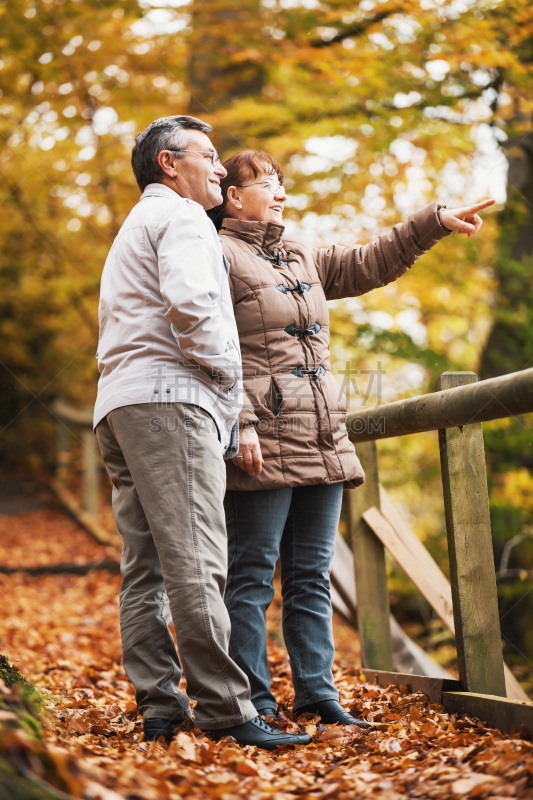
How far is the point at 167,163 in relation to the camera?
2.33 meters

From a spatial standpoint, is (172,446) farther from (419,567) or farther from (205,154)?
(419,567)

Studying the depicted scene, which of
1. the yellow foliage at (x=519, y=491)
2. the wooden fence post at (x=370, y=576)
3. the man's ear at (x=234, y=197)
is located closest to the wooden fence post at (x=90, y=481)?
the yellow foliage at (x=519, y=491)

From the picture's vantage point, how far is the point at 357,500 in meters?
3.25

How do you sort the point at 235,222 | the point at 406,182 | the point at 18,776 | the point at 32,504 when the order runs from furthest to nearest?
the point at 32,504
the point at 406,182
the point at 235,222
the point at 18,776

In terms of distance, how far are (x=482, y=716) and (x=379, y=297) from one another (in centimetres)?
575

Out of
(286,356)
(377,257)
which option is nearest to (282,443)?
(286,356)

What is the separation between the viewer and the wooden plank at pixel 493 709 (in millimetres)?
2059

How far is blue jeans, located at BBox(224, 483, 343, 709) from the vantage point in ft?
7.67

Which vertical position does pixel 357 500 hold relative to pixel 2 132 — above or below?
below

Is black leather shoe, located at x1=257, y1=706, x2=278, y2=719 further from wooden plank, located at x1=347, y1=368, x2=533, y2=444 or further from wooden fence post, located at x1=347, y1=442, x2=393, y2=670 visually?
wooden plank, located at x1=347, y1=368, x2=533, y2=444

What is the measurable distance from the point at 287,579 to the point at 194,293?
1090 mm

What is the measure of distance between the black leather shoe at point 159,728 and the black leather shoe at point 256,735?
0.12 m

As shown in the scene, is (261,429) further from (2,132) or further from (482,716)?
(2,132)

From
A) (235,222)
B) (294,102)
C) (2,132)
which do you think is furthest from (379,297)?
(235,222)
